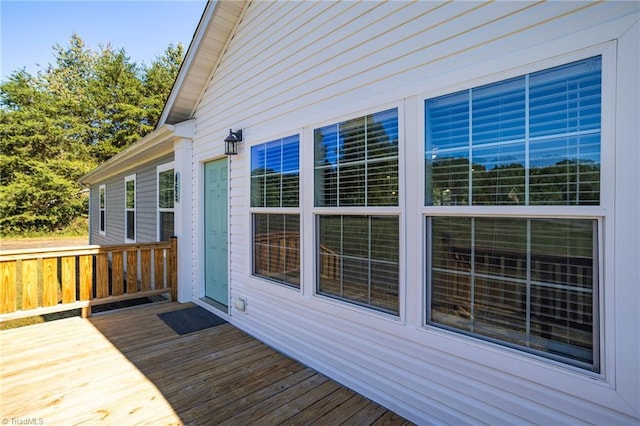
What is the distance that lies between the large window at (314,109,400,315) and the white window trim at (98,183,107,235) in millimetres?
10834

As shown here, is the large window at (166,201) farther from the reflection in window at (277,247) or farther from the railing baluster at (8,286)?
the reflection in window at (277,247)

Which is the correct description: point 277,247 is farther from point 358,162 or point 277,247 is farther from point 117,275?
point 117,275

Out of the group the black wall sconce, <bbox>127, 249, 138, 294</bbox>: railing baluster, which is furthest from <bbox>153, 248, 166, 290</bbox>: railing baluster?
the black wall sconce

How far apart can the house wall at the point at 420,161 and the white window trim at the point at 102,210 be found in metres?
9.50

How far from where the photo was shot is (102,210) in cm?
1128

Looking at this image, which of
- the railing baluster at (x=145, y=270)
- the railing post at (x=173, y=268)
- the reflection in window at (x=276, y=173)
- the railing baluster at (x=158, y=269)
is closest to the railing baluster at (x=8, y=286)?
the railing baluster at (x=145, y=270)

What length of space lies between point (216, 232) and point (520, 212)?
3.93 metres

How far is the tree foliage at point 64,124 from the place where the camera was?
1669cm

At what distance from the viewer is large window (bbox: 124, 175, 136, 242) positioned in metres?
7.93

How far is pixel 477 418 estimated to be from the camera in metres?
1.85

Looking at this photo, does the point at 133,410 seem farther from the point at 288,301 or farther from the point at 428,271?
the point at 428,271

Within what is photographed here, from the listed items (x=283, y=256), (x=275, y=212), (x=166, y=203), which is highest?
(x=166, y=203)

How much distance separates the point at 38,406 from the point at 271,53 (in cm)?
373

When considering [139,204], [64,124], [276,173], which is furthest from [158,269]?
[64,124]
